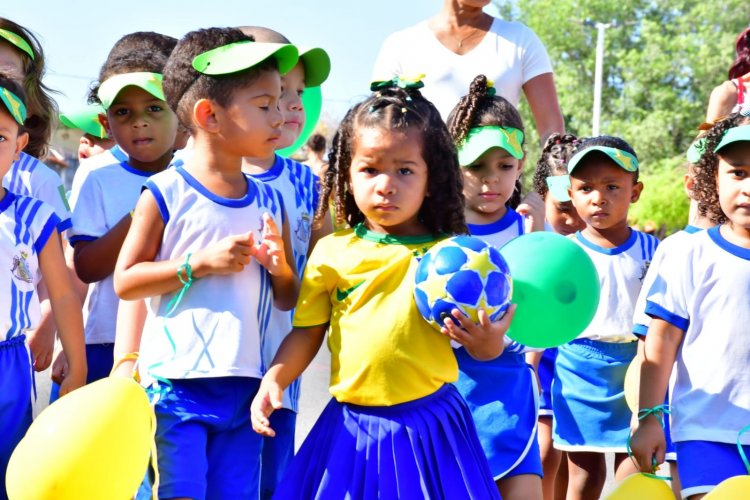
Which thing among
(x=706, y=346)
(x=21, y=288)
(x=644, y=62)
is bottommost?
(x=644, y=62)

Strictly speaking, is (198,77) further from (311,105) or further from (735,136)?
(735,136)

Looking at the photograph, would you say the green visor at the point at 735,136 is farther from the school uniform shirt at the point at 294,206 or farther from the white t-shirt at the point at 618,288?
the school uniform shirt at the point at 294,206

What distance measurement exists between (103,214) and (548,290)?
182 centimetres

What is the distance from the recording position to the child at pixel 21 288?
3504 millimetres

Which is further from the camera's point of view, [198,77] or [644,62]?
[644,62]

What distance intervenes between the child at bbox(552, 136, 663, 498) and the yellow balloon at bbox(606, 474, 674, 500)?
1461 mm

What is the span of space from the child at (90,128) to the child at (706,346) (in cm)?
304

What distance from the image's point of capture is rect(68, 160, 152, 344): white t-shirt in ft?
14.0

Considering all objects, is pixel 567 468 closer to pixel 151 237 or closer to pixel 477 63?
pixel 477 63

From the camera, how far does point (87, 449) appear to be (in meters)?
3.11

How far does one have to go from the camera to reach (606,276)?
502 centimetres

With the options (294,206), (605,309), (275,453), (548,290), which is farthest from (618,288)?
(275,453)

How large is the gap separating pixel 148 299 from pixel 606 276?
228 cm

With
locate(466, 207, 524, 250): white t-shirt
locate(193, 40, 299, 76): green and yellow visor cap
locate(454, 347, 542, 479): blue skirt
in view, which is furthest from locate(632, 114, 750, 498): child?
locate(193, 40, 299, 76): green and yellow visor cap
